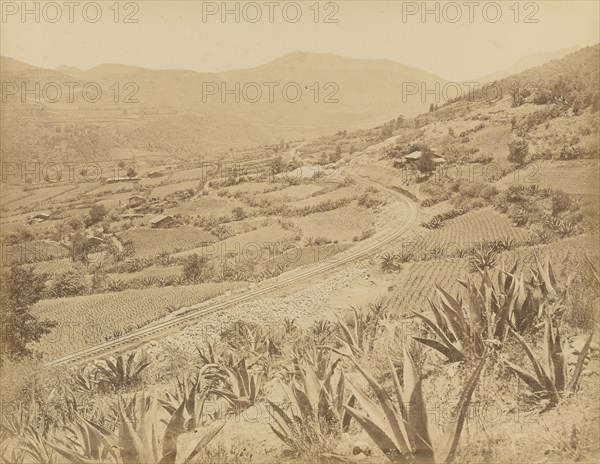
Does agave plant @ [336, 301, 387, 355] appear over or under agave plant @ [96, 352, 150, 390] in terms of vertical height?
over

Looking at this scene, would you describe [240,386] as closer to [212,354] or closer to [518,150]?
[212,354]

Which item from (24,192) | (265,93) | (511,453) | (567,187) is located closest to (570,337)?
(511,453)

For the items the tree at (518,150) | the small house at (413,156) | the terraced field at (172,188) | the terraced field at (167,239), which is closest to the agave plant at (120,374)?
the terraced field at (167,239)

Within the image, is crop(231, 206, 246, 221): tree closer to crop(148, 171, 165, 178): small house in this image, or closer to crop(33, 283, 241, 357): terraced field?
crop(33, 283, 241, 357): terraced field

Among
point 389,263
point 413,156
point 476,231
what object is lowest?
point 389,263

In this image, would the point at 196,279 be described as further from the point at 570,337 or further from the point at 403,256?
the point at 570,337

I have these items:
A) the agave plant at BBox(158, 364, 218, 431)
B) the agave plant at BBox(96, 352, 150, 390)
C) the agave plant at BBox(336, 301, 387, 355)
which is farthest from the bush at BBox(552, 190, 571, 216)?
the agave plant at BBox(96, 352, 150, 390)

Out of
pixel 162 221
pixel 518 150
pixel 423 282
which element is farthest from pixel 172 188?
pixel 518 150
